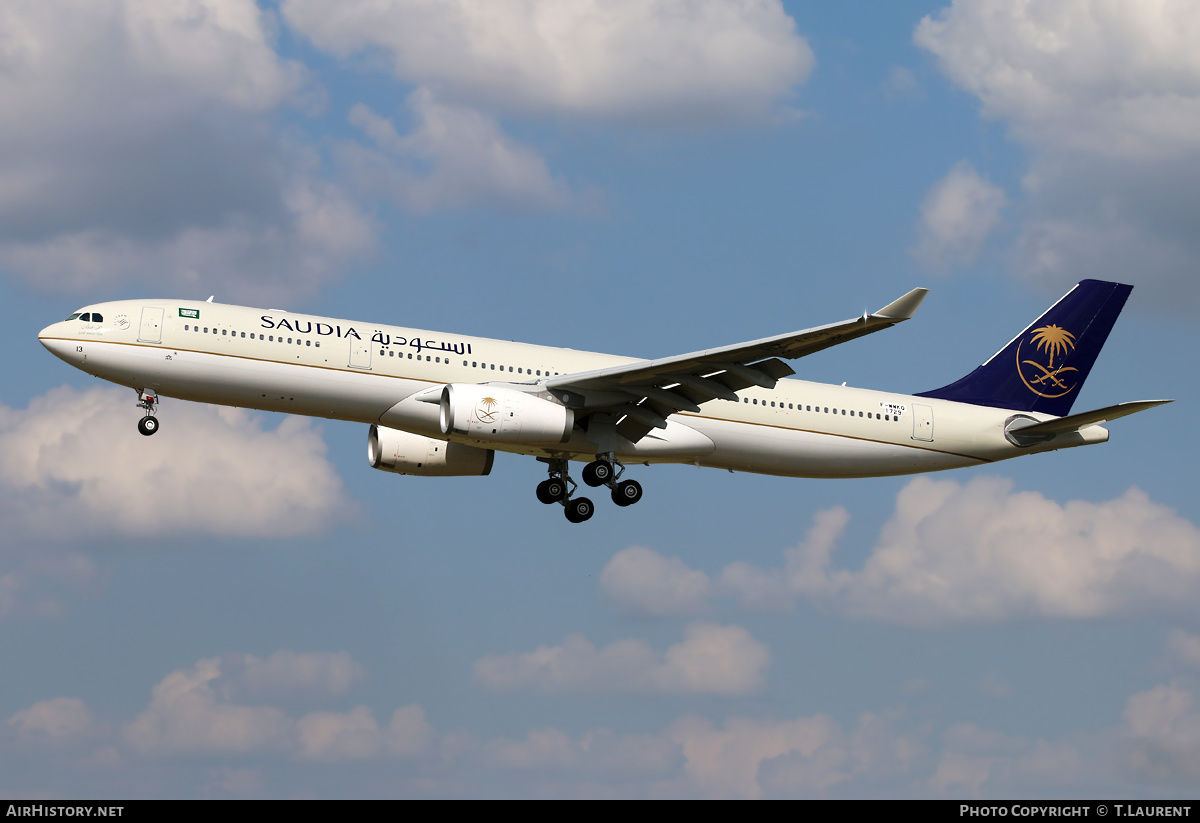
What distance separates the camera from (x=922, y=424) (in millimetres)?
43500

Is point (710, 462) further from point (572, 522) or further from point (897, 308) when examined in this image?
point (897, 308)

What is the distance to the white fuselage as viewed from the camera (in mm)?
36969

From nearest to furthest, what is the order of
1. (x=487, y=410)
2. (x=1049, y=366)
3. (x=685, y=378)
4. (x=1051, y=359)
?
(x=487, y=410)
(x=685, y=378)
(x=1049, y=366)
(x=1051, y=359)

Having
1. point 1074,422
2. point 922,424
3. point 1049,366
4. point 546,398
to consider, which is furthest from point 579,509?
point 1049,366

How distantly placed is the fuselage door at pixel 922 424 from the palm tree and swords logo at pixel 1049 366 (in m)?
4.77

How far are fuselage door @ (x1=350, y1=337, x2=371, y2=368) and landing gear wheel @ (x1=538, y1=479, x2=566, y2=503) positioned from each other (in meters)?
7.18

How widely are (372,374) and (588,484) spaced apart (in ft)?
25.0

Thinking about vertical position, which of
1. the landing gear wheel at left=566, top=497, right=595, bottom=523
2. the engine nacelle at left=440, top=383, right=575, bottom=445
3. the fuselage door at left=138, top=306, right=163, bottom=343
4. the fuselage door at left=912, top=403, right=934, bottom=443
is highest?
the fuselage door at left=138, top=306, right=163, bottom=343

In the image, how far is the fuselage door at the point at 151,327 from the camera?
121 feet

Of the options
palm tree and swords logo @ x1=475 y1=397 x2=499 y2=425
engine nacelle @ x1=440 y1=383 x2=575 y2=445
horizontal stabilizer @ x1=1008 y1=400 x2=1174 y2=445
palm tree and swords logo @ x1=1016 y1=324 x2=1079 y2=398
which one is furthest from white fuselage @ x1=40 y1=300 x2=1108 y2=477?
palm tree and swords logo @ x1=1016 y1=324 x2=1079 y2=398

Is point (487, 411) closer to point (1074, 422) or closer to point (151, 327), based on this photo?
point (151, 327)

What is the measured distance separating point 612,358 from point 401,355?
684cm

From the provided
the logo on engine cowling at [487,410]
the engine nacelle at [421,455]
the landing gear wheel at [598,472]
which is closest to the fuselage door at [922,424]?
the landing gear wheel at [598,472]

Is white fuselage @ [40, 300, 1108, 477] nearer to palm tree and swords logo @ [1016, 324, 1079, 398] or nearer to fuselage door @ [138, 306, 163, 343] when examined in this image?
fuselage door @ [138, 306, 163, 343]
